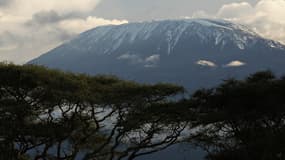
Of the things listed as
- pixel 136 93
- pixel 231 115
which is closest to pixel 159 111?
pixel 136 93

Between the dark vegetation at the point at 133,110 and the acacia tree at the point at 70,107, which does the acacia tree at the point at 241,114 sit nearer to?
the dark vegetation at the point at 133,110

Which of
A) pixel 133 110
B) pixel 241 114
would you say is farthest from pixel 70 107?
pixel 241 114

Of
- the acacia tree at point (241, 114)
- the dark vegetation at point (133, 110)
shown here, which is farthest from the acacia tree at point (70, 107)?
the acacia tree at point (241, 114)

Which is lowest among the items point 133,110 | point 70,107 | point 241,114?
point 241,114

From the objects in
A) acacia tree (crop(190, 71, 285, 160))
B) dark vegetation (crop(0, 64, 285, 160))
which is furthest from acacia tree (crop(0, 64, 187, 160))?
acacia tree (crop(190, 71, 285, 160))

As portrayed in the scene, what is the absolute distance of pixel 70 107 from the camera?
1284 inches

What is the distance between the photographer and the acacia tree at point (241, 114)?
29809 mm

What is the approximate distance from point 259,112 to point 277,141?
447cm

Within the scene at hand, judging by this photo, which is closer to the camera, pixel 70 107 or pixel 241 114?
pixel 241 114

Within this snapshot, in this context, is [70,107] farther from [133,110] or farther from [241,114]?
[241,114]

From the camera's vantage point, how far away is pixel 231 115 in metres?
30.9

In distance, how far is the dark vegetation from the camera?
29969 millimetres

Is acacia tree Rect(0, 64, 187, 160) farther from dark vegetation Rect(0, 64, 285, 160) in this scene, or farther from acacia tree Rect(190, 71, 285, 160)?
acacia tree Rect(190, 71, 285, 160)

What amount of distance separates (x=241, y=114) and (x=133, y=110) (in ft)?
20.0
